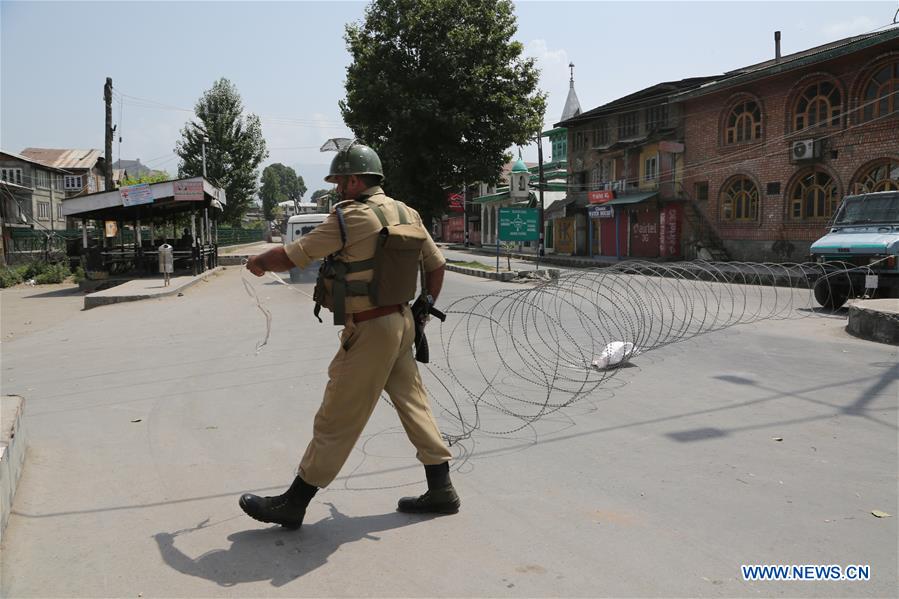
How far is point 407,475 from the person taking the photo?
4695 mm

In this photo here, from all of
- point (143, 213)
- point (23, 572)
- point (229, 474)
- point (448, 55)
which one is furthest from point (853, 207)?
point (143, 213)

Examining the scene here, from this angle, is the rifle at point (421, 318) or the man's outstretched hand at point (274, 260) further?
the rifle at point (421, 318)

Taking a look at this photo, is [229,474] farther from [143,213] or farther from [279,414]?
[143,213]

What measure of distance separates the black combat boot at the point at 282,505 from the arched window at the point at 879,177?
24454mm

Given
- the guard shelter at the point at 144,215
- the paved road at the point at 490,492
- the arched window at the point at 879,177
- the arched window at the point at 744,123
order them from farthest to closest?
the arched window at the point at 744,123 → the guard shelter at the point at 144,215 → the arched window at the point at 879,177 → the paved road at the point at 490,492

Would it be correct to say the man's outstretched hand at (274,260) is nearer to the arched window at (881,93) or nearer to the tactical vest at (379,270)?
the tactical vest at (379,270)

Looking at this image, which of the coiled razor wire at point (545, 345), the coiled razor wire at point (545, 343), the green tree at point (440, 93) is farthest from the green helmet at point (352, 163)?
the green tree at point (440, 93)

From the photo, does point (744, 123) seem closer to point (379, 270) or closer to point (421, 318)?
point (421, 318)

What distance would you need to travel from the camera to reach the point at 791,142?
27.1 m

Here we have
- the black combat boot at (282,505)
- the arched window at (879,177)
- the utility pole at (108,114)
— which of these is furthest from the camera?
the utility pole at (108,114)

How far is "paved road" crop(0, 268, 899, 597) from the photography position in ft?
10.7

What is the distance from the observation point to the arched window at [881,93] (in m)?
23.3

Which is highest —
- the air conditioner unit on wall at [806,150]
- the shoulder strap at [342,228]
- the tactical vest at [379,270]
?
the air conditioner unit on wall at [806,150]

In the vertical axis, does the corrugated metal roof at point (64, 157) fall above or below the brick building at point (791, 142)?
above
